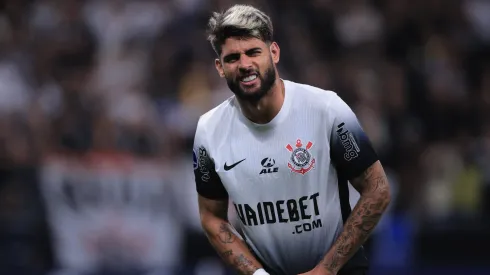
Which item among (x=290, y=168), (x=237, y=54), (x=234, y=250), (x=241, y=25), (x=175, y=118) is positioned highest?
(x=241, y=25)

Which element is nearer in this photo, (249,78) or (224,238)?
(249,78)

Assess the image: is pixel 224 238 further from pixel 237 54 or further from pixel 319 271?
pixel 237 54

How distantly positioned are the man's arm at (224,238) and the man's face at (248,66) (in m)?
0.79

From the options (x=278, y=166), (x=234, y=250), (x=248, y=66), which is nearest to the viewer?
(x=248, y=66)

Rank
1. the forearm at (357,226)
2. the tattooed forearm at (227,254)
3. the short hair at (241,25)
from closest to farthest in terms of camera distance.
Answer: the short hair at (241,25), the forearm at (357,226), the tattooed forearm at (227,254)

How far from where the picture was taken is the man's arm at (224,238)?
5816mm

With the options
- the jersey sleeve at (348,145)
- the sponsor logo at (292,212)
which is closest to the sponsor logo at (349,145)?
the jersey sleeve at (348,145)

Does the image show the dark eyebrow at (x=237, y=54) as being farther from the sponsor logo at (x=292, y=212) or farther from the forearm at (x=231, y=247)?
the forearm at (x=231, y=247)

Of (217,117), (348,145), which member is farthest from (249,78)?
(348,145)

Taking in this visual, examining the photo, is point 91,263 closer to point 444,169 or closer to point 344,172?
point 444,169

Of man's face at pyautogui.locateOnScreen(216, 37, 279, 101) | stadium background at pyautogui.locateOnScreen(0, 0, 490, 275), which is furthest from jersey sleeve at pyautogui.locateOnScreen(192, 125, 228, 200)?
stadium background at pyautogui.locateOnScreen(0, 0, 490, 275)

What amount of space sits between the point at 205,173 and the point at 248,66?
768 millimetres

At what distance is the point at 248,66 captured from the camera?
5.50m

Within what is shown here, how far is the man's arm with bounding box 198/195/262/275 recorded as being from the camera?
5.82 meters
